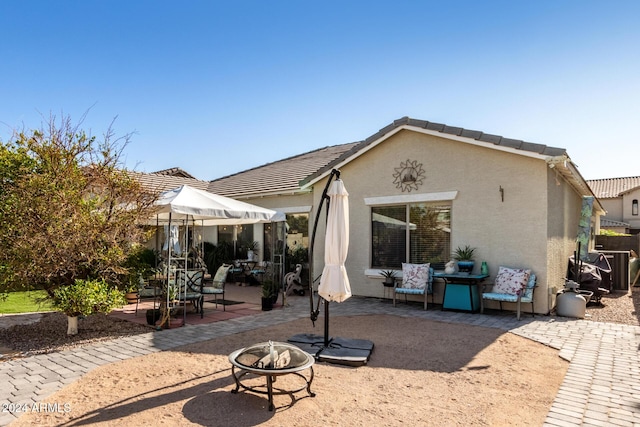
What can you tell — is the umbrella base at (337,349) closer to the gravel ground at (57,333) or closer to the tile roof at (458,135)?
the gravel ground at (57,333)

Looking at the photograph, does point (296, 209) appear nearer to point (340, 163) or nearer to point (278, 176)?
point (340, 163)

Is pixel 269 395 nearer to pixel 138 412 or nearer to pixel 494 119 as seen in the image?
pixel 138 412

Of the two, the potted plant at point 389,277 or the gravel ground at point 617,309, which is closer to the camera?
the gravel ground at point 617,309

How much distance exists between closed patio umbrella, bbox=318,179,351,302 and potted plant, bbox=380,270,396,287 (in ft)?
16.0

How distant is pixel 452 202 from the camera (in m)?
10.4

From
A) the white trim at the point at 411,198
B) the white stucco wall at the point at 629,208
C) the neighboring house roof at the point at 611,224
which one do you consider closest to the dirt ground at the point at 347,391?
the white trim at the point at 411,198

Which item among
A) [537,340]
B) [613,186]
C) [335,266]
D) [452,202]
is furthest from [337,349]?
[613,186]

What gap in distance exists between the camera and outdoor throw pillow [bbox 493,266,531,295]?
348 inches

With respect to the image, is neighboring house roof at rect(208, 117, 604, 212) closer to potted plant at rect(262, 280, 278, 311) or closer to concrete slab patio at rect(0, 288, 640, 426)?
concrete slab patio at rect(0, 288, 640, 426)

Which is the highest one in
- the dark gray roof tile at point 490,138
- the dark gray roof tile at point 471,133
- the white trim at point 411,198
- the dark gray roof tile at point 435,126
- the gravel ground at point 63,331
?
the dark gray roof tile at point 435,126

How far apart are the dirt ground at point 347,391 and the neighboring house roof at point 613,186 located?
134ft

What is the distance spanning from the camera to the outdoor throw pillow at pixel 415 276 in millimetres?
10156

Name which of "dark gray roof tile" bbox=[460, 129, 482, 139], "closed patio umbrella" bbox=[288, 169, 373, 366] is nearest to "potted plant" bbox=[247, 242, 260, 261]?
"dark gray roof tile" bbox=[460, 129, 482, 139]

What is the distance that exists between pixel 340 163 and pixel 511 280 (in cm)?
588
